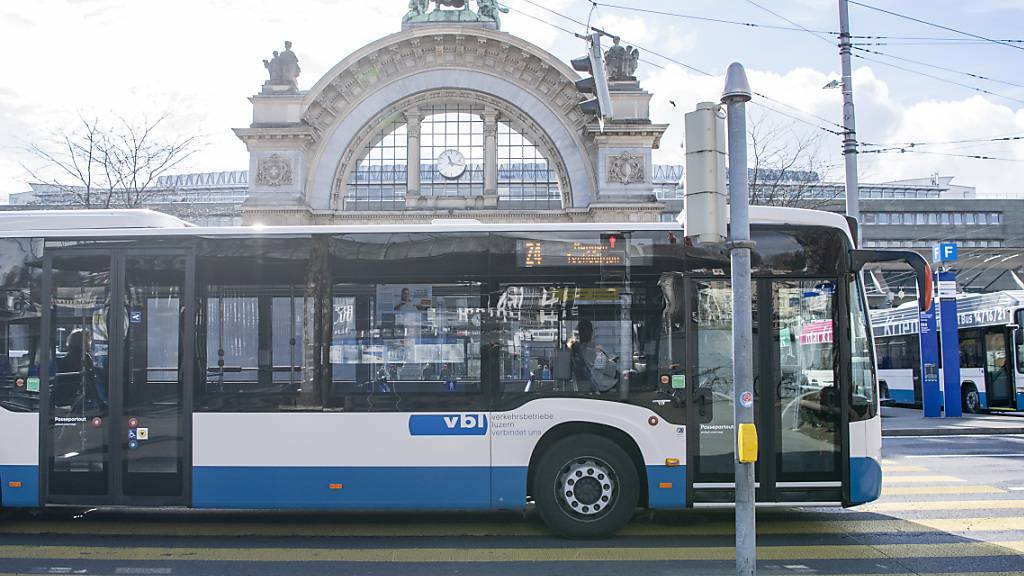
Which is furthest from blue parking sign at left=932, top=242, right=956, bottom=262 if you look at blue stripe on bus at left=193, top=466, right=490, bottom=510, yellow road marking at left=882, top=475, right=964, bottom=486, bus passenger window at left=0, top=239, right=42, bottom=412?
bus passenger window at left=0, top=239, right=42, bottom=412

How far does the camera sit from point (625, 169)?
3797 cm

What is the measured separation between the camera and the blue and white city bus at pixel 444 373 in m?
7.91

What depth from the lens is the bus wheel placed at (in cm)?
2475

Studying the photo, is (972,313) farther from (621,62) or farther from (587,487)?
(587,487)

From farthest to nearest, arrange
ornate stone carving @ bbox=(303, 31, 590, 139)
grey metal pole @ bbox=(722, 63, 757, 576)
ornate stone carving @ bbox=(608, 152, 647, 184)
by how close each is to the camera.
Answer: ornate stone carving @ bbox=(303, 31, 590, 139) < ornate stone carving @ bbox=(608, 152, 647, 184) < grey metal pole @ bbox=(722, 63, 757, 576)

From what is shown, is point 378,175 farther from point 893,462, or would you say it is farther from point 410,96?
point 893,462

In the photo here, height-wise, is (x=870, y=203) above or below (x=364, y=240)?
above

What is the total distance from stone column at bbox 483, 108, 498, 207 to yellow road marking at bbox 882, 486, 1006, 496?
30413 mm

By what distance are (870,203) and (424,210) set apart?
55.9 metres

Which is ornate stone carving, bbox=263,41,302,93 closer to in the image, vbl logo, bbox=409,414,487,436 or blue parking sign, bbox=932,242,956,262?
blue parking sign, bbox=932,242,956,262

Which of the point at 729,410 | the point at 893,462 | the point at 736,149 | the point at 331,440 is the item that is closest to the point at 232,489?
the point at 331,440

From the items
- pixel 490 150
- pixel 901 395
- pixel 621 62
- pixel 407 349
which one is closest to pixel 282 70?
pixel 490 150

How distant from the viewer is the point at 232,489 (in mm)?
8047

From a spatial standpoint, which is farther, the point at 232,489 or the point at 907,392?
the point at 907,392
